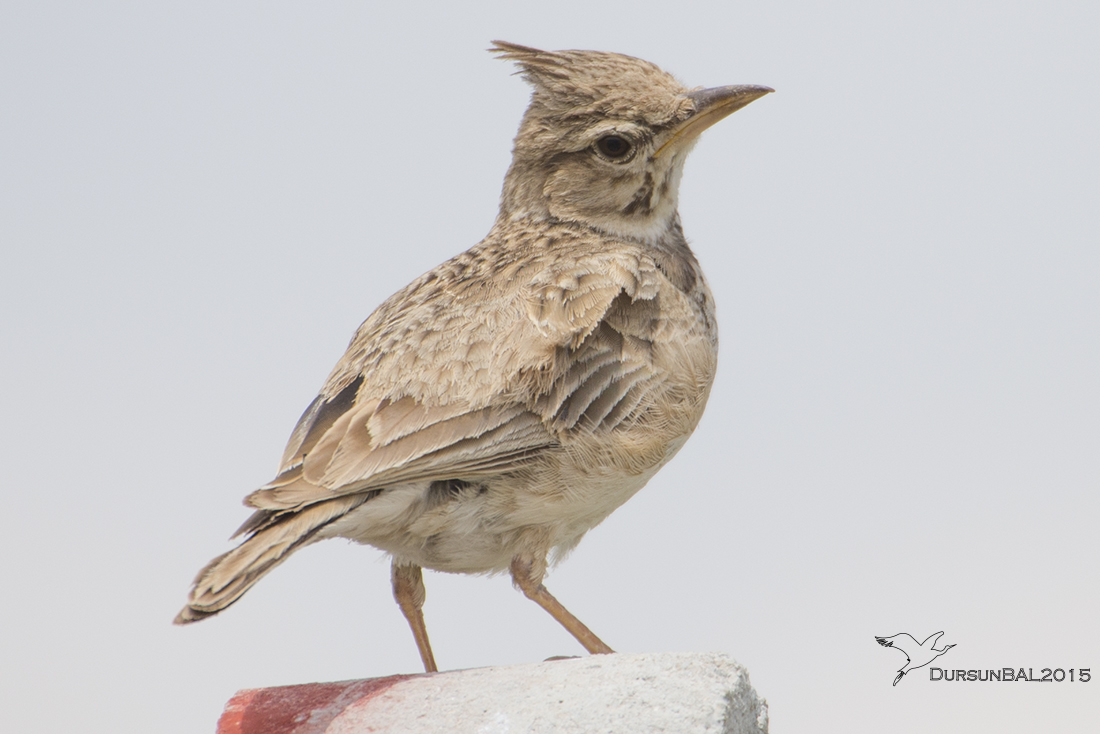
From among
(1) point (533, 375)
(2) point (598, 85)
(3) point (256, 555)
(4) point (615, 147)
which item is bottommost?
(3) point (256, 555)

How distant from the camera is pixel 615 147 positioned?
7.57m

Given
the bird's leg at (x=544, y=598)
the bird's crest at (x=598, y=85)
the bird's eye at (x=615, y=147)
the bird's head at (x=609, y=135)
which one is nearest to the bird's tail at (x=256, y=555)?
the bird's leg at (x=544, y=598)

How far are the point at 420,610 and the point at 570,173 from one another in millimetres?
2850

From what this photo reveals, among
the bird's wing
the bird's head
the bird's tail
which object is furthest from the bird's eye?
the bird's tail

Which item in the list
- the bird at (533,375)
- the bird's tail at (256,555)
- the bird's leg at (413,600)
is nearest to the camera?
the bird's tail at (256,555)

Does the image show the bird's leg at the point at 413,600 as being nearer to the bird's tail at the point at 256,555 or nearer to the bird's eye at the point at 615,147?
the bird's tail at the point at 256,555

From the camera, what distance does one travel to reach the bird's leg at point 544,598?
6.57 metres

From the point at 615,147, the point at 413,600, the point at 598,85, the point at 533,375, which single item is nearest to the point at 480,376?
the point at 533,375

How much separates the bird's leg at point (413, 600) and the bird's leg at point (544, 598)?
85cm

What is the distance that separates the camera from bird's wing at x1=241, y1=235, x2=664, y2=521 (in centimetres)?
587

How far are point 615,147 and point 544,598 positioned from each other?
9.18 ft

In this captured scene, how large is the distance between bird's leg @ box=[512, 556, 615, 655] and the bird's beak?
8.78ft

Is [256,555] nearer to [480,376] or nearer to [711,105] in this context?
[480,376]

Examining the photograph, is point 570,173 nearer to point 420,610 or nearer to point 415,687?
point 420,610
